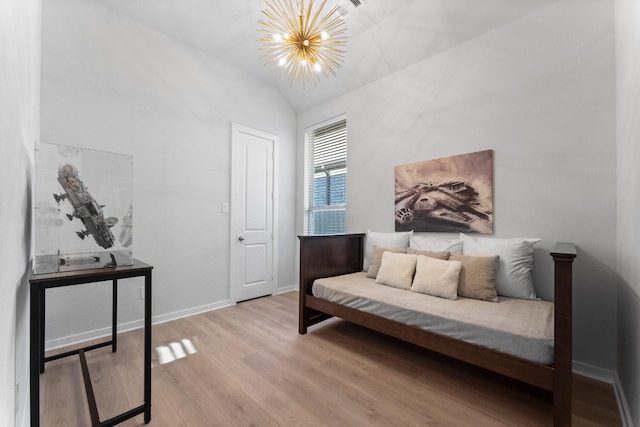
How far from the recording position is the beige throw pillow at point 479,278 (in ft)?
6.40

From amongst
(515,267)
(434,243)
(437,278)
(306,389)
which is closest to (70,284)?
(306,389)

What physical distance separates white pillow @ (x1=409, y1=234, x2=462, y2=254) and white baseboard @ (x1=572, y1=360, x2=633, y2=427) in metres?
1.07

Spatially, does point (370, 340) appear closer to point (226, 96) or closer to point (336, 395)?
point (336, 395)

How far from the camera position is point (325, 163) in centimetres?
387

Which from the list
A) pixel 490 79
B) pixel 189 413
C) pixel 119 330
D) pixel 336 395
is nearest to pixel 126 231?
pixel 189 413

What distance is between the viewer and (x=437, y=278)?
206 centimetres

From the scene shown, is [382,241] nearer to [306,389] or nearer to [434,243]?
[434,243]

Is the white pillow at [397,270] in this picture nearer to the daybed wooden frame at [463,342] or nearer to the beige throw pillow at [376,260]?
the beige throw pillow at [376,260]

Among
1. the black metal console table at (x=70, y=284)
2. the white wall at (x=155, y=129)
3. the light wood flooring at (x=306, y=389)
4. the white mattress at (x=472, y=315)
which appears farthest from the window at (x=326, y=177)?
the black metal console table at (x=70, y=284)

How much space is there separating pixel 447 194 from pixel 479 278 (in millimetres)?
890

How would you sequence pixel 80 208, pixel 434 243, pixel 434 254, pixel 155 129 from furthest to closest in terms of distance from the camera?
1. pixel 155 129
2. pixel 434 243
3. pixel 434 254
4. pixel 80 208

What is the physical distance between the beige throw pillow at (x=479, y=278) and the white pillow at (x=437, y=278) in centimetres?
6

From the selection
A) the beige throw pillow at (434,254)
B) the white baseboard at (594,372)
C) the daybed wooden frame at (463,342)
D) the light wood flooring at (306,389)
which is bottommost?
the light wood flooring at (306,389)

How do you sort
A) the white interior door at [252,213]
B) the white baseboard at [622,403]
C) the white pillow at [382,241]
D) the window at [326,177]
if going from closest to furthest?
the white baseboard at [622,403] → the white pillow at [382,241] → the white interior door at [252,213] → the window at [326,177]
